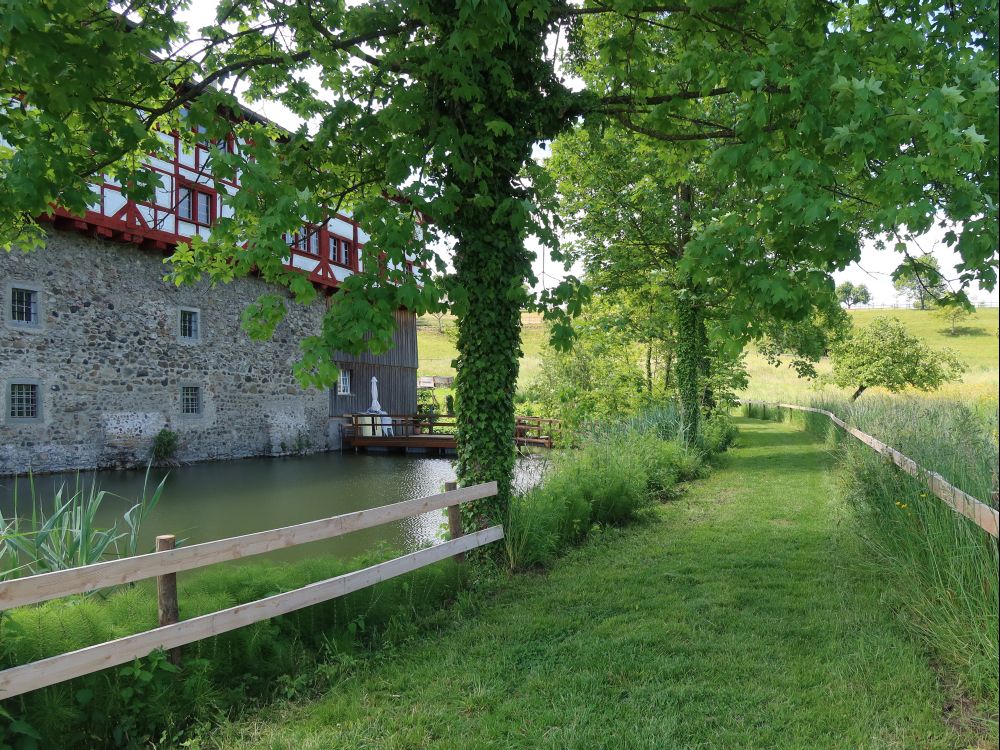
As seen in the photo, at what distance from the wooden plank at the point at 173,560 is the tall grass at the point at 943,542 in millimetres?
3418

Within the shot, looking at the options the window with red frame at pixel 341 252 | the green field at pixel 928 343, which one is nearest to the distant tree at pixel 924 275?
the green field at pixel 928 343

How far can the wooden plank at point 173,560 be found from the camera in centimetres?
309

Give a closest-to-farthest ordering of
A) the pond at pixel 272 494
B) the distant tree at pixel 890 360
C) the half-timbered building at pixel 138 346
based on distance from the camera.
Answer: the pond at pixel 272 494
the half-timbered building at pixel 138 346
the distant tree at pixel 890 360

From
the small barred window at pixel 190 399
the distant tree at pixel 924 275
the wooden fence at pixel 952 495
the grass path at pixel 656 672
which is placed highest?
the distant tree at pixel 924 275

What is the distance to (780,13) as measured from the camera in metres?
5.37

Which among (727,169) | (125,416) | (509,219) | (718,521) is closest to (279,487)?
(125,416)

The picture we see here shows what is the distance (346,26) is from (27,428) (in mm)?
14414

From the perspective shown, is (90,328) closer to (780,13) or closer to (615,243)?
(615,243)

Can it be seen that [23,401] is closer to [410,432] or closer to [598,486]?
[410,432]

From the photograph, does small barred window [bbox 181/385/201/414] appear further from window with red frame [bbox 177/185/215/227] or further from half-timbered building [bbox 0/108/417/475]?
window with red frame [bbox 177/185/215/227]

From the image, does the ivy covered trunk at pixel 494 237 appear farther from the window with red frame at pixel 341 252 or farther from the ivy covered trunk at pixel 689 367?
the window with red frame at pixel 341 252

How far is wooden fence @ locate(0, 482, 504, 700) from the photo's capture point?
9.99ft

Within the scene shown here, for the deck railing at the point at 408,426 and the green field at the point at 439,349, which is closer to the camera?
the deck railing at the point at 408,426

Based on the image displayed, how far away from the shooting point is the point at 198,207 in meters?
18.9
